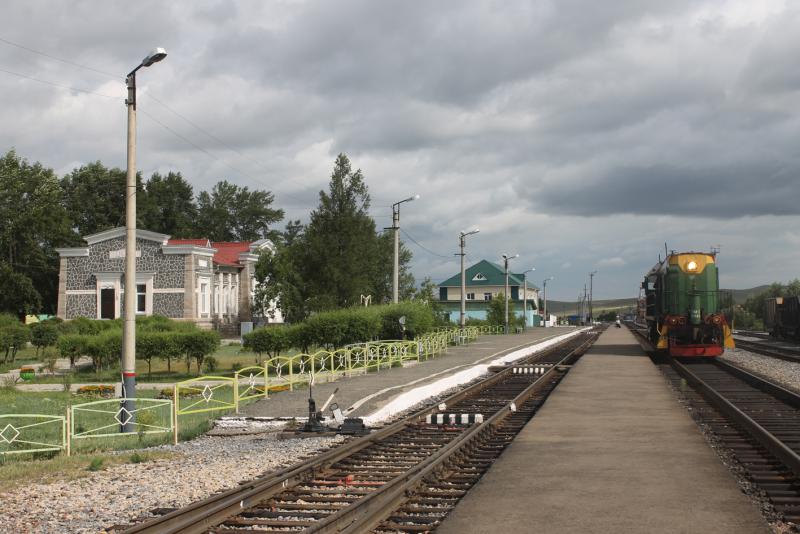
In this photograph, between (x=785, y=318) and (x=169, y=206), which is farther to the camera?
(x=169, y=206)

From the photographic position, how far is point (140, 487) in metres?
10.1

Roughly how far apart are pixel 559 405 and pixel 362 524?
10.8 m

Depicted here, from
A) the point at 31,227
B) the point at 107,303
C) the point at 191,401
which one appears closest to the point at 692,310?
the point at 191,401

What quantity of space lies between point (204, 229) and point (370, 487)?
104681mm

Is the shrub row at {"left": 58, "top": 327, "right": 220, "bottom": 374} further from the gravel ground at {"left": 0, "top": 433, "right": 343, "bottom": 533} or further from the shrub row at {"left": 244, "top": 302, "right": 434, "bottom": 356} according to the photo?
the gravel ground at {"left": 0, "top": 433, "right": 343, "bottom": 533}

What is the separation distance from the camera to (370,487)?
9766 mm

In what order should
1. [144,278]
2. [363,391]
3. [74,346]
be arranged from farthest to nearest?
1. [144,278]
2. [74,346]
3. [363,391]

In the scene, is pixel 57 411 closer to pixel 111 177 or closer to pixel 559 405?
pixel 559 405

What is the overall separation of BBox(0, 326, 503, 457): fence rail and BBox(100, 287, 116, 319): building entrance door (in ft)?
93.9

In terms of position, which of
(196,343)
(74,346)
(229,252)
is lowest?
(74,346)

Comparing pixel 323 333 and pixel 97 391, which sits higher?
pixel 323 333

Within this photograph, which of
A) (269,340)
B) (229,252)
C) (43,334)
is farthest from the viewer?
(229,252)

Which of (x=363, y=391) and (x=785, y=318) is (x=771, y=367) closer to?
(x=363, y=391)

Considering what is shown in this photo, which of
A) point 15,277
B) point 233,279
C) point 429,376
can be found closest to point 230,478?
point 429,376
